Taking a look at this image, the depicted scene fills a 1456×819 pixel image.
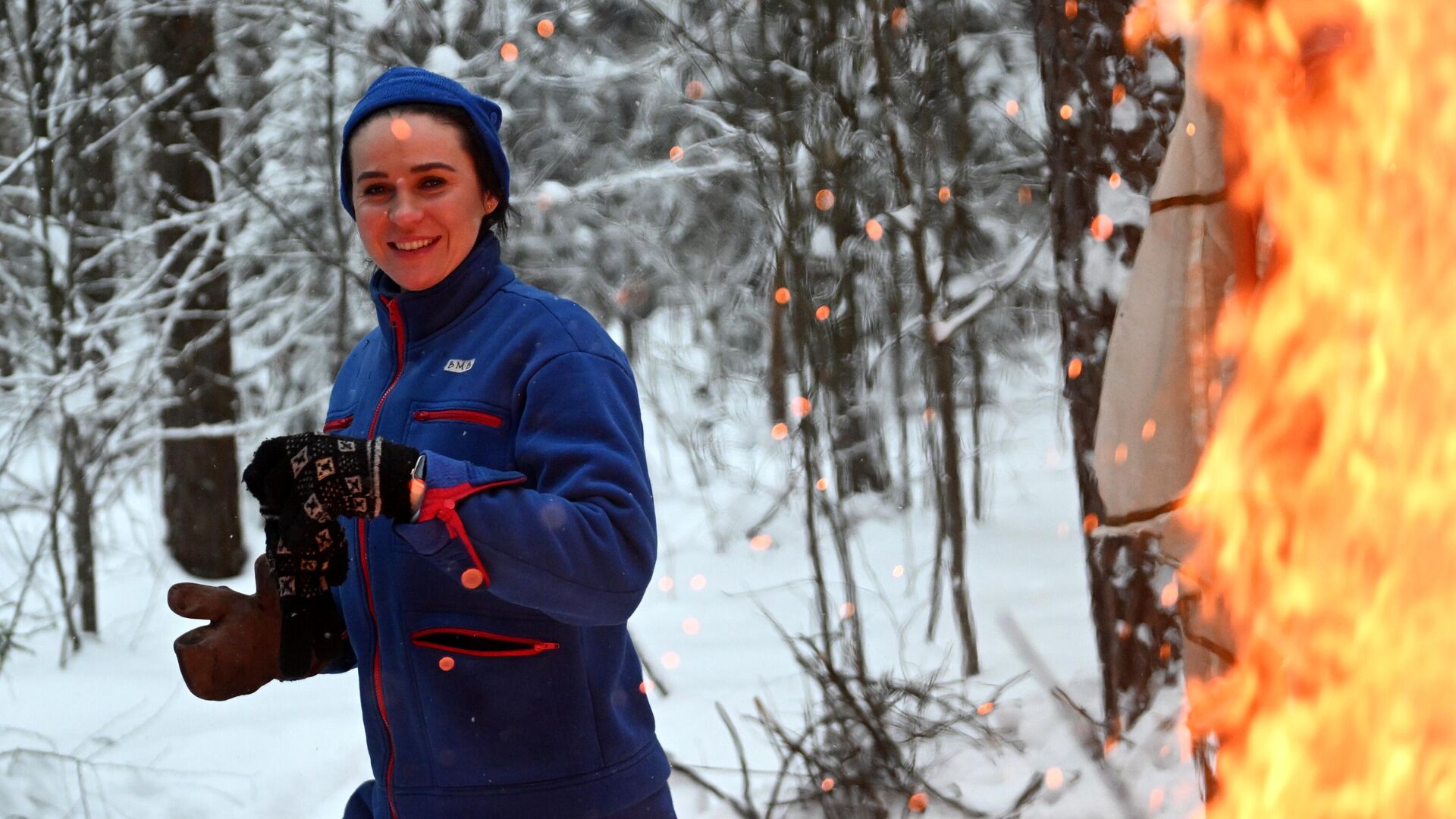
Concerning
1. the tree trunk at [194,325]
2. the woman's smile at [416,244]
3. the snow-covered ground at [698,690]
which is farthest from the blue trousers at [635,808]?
the tree trunk at [194,325]

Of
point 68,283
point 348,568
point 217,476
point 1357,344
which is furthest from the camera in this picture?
point 217,476

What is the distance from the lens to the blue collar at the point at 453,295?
1.90 metres

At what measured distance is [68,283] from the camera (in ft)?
23.5

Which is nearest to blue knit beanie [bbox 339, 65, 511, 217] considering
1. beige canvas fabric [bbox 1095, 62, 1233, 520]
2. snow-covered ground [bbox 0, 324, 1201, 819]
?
beige canvas fabric [bbox 1095, 62, 1233, 520]

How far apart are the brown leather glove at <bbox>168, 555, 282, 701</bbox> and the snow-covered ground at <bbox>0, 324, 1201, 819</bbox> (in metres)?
2.61

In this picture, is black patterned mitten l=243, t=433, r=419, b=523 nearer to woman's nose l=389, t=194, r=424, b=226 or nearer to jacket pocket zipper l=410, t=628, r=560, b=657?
jacket pocket zipper l=410, t=628, r=560, b=657

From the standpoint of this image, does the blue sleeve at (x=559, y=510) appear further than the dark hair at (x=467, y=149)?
No

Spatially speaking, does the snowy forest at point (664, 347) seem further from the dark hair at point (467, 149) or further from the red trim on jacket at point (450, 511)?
the red trim on jacket at point (450, 511)

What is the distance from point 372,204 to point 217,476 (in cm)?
710

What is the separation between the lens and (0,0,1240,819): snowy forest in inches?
173

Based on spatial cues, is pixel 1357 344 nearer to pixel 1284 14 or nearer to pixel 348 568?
pixel 1284 14

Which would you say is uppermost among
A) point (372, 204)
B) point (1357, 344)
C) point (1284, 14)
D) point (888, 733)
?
point (1284, 14)

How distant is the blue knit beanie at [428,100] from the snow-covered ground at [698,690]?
297cm

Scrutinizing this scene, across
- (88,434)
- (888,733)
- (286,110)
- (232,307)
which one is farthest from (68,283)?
(888,733)
